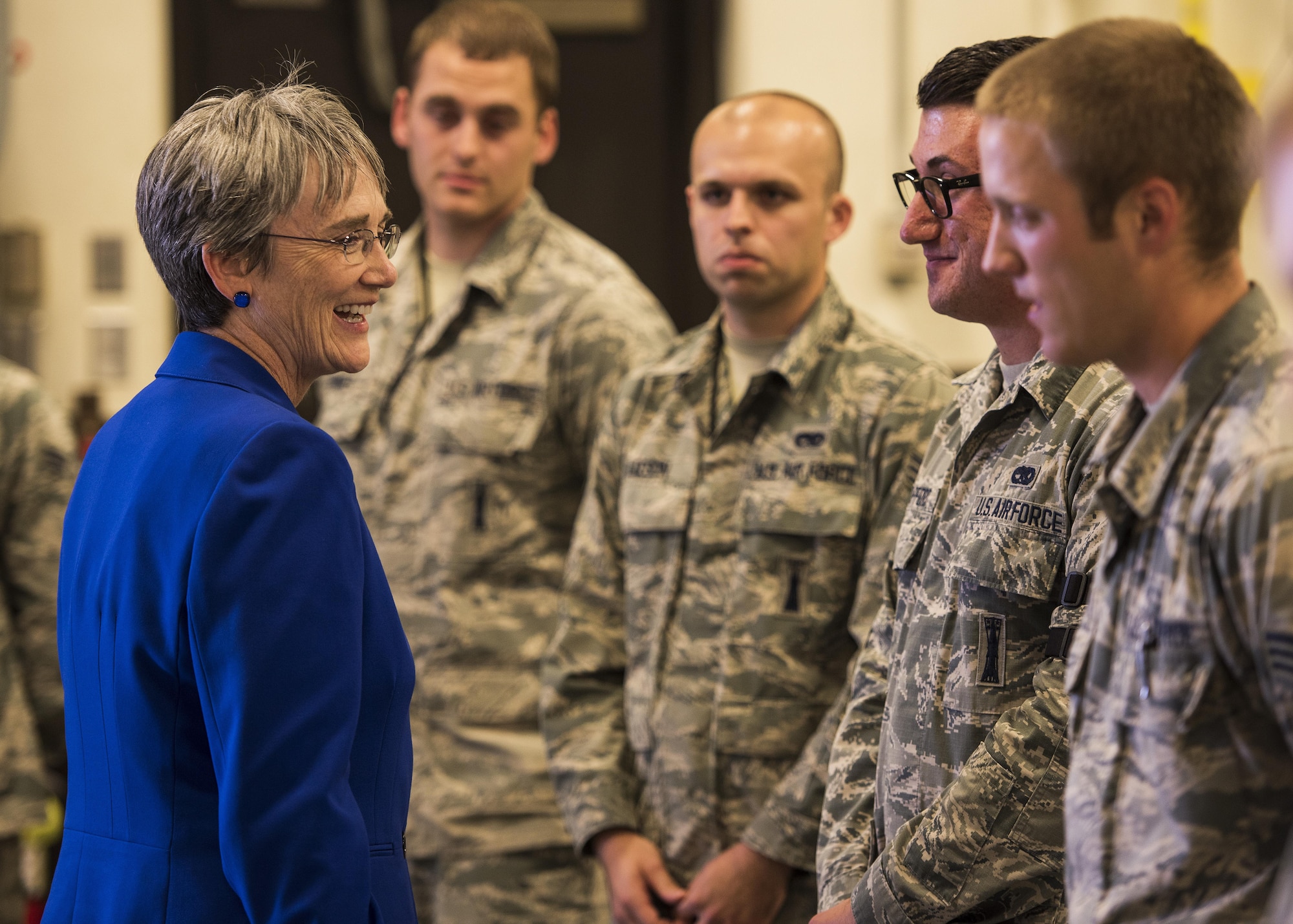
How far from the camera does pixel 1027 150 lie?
1.04 meters

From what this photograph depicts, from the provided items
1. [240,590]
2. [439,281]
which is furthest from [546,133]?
[240,590]

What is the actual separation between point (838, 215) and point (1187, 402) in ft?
4.40

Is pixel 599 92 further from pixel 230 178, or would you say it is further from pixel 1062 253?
pixel 1062 253

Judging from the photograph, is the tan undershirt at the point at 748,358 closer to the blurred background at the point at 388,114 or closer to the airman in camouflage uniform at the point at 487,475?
the airman in camouflage uniform at the point at 487,475

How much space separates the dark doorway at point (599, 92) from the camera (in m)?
4.13

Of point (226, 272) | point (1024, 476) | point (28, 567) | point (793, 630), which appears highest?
point (226, 272)

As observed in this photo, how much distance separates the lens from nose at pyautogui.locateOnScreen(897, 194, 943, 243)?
1.55 meters


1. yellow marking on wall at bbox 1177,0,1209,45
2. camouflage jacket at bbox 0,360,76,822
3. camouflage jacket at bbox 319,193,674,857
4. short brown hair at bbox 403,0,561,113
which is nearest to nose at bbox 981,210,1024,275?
camouflage jacket at bbox 319,193,674,857

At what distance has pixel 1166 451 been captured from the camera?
1012 millimetres

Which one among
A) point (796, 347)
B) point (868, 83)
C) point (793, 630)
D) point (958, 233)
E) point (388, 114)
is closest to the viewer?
point (958, 233)

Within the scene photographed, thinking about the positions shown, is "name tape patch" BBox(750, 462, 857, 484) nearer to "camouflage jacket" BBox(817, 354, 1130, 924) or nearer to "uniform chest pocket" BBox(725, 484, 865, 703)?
"uniform chest pocket" BBox(725, 484, 865, 703)

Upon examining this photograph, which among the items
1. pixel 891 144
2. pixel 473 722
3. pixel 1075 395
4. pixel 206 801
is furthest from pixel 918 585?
pixel 891 144

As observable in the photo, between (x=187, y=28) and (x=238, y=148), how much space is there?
10.3 ft

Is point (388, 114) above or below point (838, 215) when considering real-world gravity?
above
